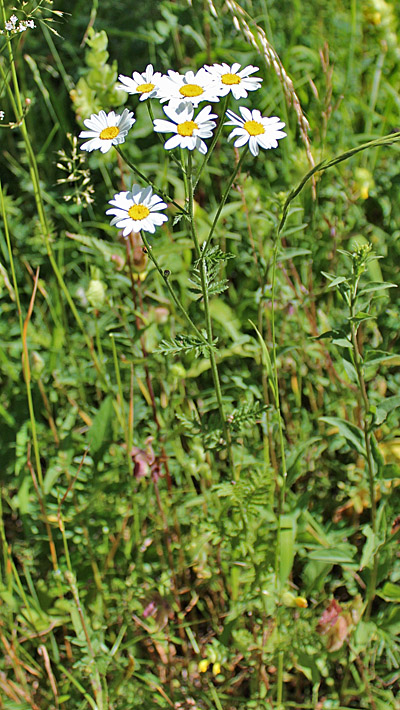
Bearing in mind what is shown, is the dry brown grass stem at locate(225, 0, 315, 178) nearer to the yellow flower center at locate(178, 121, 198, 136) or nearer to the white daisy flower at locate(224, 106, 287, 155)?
the white daisy flower at locate(224, 106, 287, 155)

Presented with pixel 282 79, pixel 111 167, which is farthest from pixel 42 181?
pixel 282 79

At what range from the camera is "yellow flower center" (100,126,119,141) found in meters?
1.09

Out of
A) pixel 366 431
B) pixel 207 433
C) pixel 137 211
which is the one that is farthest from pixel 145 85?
pixel 366 431

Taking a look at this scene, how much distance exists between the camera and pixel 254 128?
1088 mm

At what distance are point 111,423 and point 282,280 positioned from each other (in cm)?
61

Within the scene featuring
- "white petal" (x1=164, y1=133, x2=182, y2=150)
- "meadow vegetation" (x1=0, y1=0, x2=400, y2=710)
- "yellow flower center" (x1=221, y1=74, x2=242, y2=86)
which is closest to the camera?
"white petal" (x1=164, y1=133, x2=182, y2=150)

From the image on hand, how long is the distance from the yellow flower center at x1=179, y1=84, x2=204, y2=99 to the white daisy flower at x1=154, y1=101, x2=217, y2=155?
25 mm

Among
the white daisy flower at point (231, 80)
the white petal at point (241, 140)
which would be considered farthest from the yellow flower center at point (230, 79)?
the white petal at point (241, 140)

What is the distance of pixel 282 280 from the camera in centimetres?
186

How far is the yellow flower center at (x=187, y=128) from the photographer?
1022 mm

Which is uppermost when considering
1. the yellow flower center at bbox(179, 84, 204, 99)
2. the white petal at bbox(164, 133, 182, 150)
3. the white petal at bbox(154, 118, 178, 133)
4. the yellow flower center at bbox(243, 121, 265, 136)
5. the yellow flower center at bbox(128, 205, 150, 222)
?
the yellow flower center at bbox(179, 84, 204, 99)

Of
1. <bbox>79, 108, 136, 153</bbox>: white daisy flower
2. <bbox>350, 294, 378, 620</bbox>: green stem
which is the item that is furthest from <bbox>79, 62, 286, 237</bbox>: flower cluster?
<bbox>350, 294, 378, 620</bbox>: green stem

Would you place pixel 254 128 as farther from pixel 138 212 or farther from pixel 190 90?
pixel 138 212

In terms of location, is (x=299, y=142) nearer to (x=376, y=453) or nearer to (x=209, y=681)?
(x=376, y=453)
